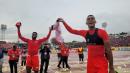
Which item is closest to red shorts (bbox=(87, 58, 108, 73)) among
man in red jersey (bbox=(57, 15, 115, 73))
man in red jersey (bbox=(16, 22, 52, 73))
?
man in red jersey (bbox=(57, 15, 115, 73))

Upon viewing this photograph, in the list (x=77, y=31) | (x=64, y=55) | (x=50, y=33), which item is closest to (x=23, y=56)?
(x=64, y=55)

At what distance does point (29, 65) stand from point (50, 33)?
7.87ft

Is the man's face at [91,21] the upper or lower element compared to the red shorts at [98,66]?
upper

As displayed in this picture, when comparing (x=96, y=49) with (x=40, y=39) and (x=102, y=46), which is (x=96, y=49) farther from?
(x=40, y=39)

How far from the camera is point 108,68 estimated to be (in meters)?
8.20

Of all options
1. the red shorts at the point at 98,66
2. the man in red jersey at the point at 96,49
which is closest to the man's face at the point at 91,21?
the man in red jersey at the point at 96,49

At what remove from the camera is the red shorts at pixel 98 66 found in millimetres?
8188

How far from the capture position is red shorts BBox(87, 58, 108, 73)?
26.9 feet

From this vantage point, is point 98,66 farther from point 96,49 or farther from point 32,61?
point 32,61

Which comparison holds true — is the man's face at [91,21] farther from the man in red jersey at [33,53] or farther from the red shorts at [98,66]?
the man in red jersey at [33,53]

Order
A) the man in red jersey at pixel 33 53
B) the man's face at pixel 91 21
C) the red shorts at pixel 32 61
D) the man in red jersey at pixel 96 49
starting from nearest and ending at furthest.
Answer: the man in red jersey at pixel 96 49 < the man's face at pixel 91 21 < the man in red jersey at pixel 33 53 < the red shorts at pixel 32 61

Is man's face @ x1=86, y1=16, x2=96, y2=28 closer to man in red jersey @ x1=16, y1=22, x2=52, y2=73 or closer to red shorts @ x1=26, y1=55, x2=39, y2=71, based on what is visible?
man in red jersey @ x1=16, y1=22, x2=52, y2=73

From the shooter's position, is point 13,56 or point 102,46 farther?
point 13,56

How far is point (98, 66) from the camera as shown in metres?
8.21
